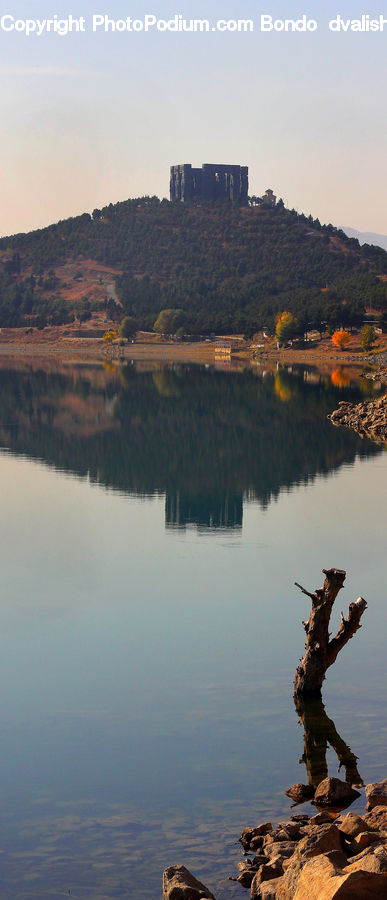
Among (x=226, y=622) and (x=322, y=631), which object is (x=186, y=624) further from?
(x=322, y=631)

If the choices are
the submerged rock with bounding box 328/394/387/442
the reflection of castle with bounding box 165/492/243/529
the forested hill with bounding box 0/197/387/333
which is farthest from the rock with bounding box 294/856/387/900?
the forested hill with bounding box 0/197/387/333

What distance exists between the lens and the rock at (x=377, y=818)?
948cm

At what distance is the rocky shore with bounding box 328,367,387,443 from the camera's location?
4872 cm

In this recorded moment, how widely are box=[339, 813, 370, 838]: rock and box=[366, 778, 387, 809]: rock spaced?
1.11m

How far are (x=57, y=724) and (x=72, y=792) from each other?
187 cm

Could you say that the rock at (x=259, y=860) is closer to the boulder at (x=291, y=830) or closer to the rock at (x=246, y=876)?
the rock at (x=246, y=876)

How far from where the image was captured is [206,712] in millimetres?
13945

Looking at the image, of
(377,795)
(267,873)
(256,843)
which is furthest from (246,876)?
(377,795)

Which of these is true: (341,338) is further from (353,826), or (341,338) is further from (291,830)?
(353,826)

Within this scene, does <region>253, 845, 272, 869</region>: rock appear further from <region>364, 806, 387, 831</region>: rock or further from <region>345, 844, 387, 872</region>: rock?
<region>345, 844, 387, 872</region>: rock

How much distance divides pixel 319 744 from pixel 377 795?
2543 mm

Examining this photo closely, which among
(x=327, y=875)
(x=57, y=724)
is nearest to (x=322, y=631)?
(x=57, y=724)

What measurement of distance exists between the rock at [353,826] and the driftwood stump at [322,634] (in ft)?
15.3

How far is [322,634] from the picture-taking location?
46.6 feet
